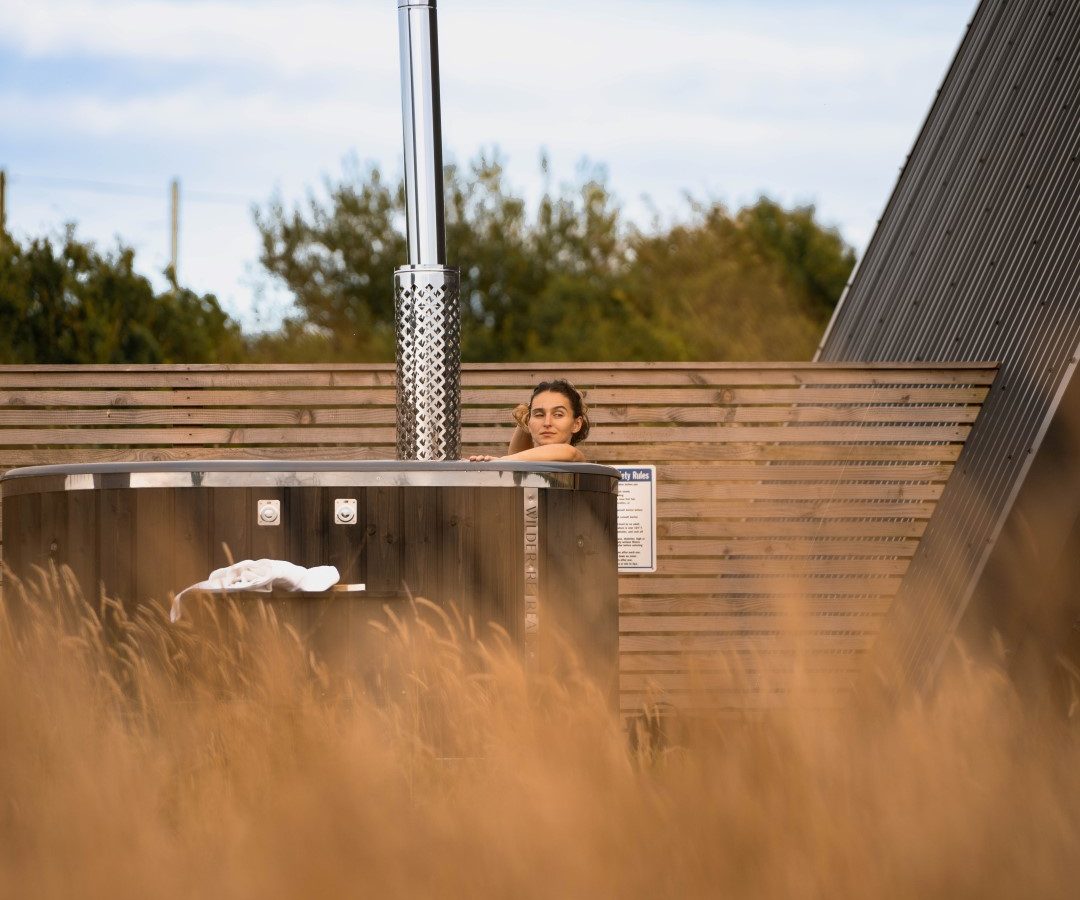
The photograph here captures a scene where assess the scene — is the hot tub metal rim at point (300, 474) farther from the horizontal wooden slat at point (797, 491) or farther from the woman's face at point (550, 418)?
the horizontal wooden slat at point (797, 491)

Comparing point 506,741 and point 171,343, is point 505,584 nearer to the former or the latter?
point 506,741

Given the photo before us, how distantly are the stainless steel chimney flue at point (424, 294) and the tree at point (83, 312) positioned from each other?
36.6 ft

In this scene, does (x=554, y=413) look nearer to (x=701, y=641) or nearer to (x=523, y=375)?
(x=523, y=375)

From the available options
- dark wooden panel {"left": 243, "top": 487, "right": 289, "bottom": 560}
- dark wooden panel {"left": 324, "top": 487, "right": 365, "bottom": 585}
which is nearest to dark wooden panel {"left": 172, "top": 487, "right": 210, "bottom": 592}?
dark wooden panel {"left": 243, "top": 487, "right": 289, "bottom": 560}

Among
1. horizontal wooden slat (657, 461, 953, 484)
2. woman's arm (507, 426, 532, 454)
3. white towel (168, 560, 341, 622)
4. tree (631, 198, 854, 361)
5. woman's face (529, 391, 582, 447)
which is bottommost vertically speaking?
white towel (168, 560, 341, 622)

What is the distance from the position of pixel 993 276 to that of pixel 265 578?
195 inches

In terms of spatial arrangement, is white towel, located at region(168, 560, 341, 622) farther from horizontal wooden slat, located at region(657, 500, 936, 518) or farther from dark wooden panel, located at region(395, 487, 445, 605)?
horizontal wooden slat, located at region(657, 500, 936, 518)

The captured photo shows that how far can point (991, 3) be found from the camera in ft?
32.1

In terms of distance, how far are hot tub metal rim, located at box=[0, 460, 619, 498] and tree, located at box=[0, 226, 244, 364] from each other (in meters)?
12.4

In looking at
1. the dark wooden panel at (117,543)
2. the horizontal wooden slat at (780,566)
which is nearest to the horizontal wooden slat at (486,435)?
the horizontal wooden slat at (780,566)

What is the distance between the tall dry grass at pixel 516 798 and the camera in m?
2.64

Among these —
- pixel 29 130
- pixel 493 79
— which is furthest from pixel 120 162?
pixel 493 79

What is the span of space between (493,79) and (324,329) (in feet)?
24.1

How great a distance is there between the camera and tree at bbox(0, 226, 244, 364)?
17.1 m
